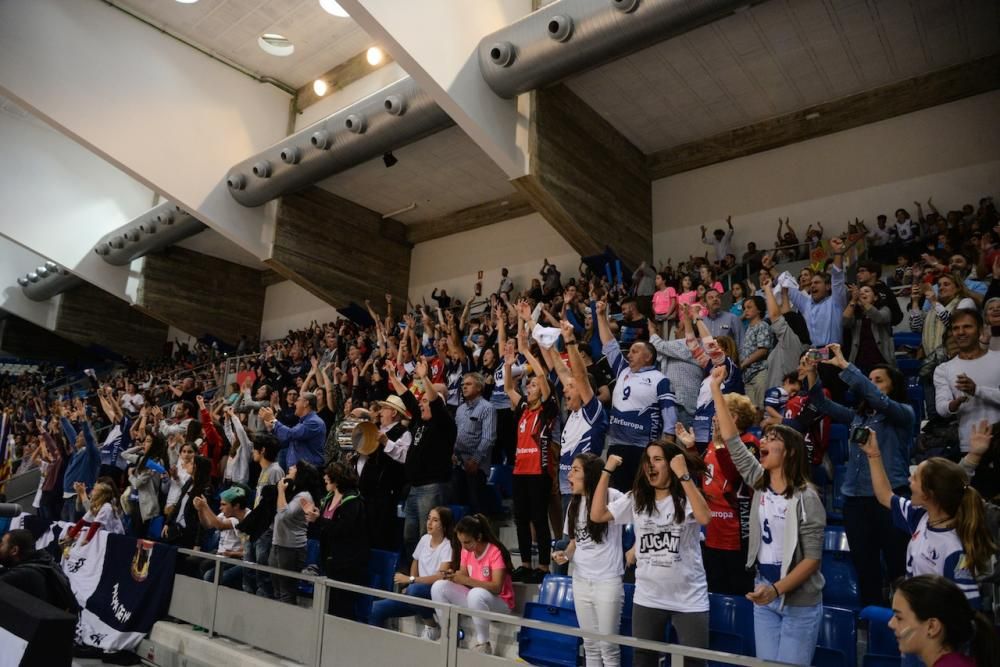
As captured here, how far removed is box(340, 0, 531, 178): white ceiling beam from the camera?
29.5 ft

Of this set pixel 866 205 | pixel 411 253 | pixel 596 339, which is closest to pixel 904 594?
pixel 596 339

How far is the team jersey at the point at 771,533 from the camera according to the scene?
324 cm

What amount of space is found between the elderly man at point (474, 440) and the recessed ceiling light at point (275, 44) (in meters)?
10.5

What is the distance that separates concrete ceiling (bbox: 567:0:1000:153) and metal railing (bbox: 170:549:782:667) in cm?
791

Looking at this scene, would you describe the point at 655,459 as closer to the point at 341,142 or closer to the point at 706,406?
the point at 706,406

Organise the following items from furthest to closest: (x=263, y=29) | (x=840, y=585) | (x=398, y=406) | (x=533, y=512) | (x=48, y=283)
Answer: (x=48, y=283) < (x=263, y=29) < (x=398, y=406) < (x=533, y=512) < (x=840, y=585)

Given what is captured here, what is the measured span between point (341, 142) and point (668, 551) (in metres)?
10.0

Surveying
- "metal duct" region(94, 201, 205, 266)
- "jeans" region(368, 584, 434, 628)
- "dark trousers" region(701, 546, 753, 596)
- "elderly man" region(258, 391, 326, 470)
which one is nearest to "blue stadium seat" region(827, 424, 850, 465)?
"dark trousers" region(701, 546, 753, 596)

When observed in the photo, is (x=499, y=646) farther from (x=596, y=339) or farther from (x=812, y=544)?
(x=596, y=339)

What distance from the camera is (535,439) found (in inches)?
200

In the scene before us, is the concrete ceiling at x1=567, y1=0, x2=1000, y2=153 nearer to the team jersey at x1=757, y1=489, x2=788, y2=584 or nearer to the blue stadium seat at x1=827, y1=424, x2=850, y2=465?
the blue stadium seat at x1=827, y1=424, x2=850, y2=465

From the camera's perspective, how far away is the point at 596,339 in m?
7.68

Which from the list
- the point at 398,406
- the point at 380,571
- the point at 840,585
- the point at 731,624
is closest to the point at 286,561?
the point at 380,571

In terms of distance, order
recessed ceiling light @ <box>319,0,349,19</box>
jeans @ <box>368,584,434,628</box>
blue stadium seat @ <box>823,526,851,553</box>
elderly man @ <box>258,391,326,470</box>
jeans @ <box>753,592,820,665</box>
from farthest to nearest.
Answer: recessed ceiling light @ <box>319,0,349,19</box>, elderly man @ <box>258,391,326,470</box>, jeans @ <box>368,584,434,628</box>, blue stadium seat @ <box>823,526,851,553</box>, jeans @ <box>753,592,820,665</box>
